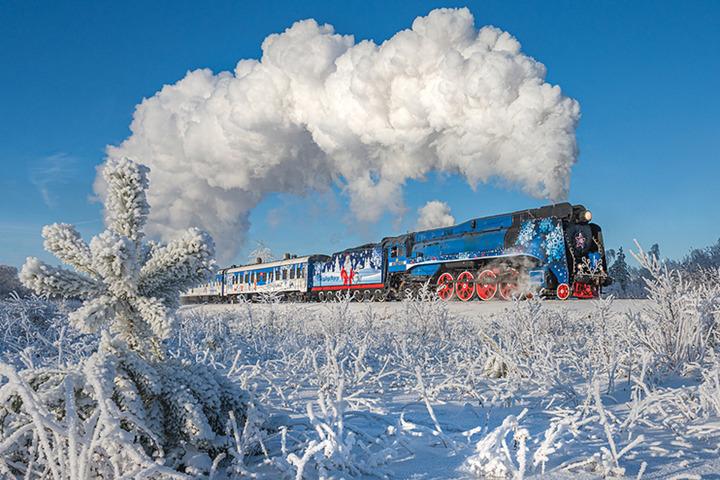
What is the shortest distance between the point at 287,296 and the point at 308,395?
74.0 ft

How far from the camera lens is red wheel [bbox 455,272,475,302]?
1659 cm

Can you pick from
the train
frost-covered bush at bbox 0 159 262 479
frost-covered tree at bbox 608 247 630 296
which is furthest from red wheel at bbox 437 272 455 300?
frost-covered bush at bbox 0 159 262 479

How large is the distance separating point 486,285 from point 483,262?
2.89 feet

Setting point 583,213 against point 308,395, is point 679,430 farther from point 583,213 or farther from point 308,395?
point 583,213

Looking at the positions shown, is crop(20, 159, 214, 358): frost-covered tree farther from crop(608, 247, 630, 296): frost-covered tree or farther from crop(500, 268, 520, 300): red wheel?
crop(608, 247, 630, 296): frost-covered tree

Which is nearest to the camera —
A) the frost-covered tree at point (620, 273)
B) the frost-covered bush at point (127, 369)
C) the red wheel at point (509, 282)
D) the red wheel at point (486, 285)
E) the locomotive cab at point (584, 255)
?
the frost-covered bush at point (127, 369)

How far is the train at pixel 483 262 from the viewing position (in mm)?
14336

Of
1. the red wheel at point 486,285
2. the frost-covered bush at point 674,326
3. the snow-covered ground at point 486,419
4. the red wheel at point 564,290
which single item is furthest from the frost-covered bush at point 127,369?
the red wheel at point 486,285

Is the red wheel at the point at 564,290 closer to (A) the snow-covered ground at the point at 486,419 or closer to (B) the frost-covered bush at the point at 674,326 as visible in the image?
(A) the snow-covered ground at the point at 486,419

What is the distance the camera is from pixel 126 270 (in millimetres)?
1724

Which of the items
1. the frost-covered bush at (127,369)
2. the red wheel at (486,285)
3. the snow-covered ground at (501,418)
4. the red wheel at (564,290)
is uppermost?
the red wheel at (486,285)

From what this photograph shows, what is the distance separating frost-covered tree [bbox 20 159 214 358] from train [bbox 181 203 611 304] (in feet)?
27.9

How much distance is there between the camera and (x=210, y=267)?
185 centimetres

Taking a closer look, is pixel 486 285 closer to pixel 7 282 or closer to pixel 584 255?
pixel 584 255
